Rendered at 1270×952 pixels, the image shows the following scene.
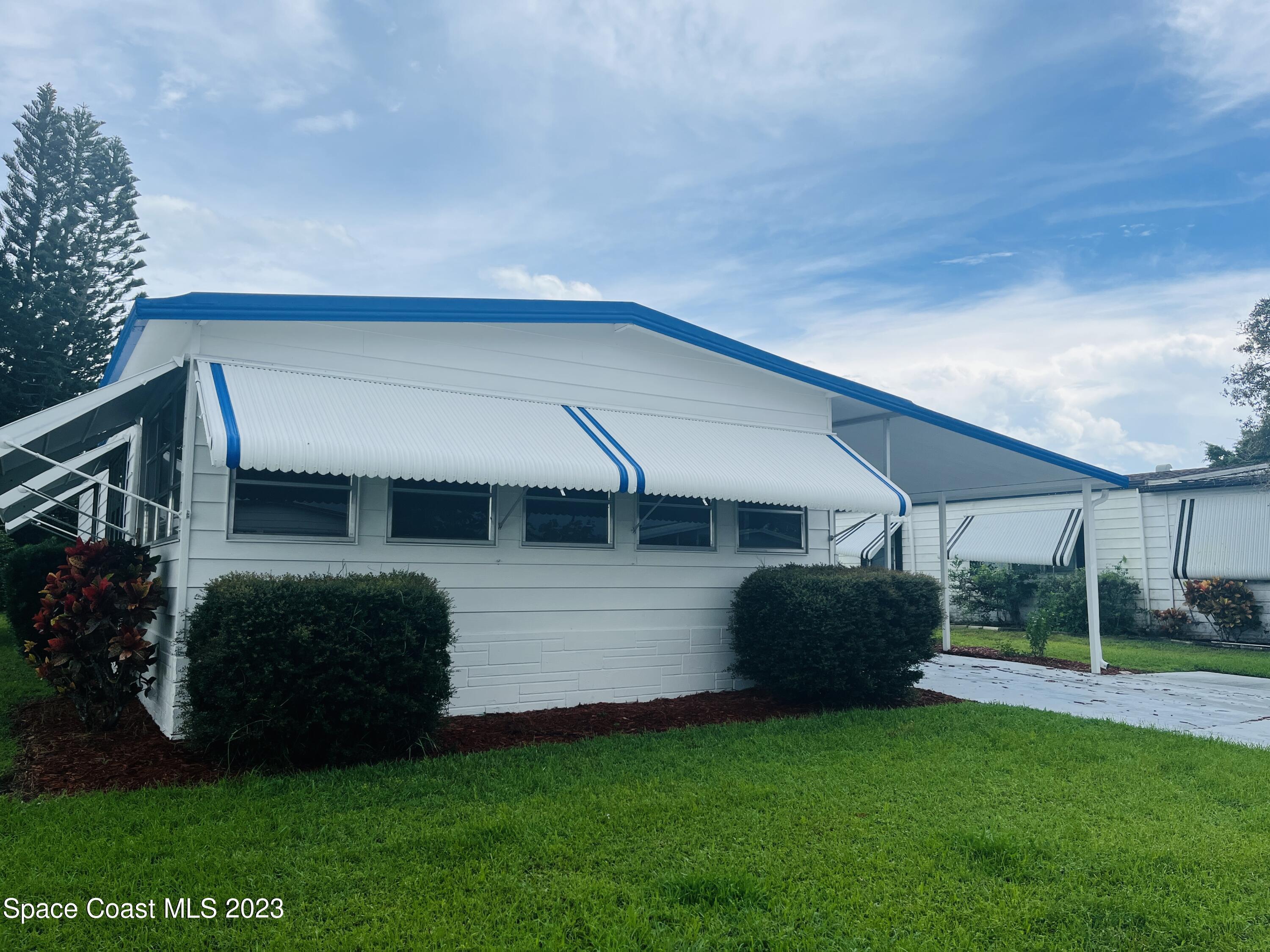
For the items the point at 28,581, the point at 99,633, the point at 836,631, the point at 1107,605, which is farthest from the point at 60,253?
the point at 1107,605

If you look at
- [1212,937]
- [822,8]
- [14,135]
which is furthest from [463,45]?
[14,135]

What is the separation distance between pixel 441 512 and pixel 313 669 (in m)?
2.20

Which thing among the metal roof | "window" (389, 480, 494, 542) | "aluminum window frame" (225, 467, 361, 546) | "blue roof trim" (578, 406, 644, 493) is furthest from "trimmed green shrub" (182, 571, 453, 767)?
the metal roof

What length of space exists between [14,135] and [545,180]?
56.8 ft

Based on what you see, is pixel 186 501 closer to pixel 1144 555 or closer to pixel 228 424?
pixel 228 424

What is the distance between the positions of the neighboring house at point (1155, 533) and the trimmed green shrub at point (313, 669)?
12.2 meters

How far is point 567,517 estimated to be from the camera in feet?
27.8

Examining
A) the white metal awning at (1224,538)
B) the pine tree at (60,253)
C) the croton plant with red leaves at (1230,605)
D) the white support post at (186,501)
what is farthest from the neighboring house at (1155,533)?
the pine tree at (60,253)

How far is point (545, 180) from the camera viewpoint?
593 inches

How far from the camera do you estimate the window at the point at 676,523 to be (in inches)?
349

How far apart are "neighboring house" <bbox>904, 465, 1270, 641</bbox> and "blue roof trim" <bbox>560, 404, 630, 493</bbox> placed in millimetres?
9929

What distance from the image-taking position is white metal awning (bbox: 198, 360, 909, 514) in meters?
6.29

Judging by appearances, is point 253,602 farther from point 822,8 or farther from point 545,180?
point 545,180

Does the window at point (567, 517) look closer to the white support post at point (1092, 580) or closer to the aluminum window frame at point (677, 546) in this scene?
the aluminum window frame at point (677, 546)
